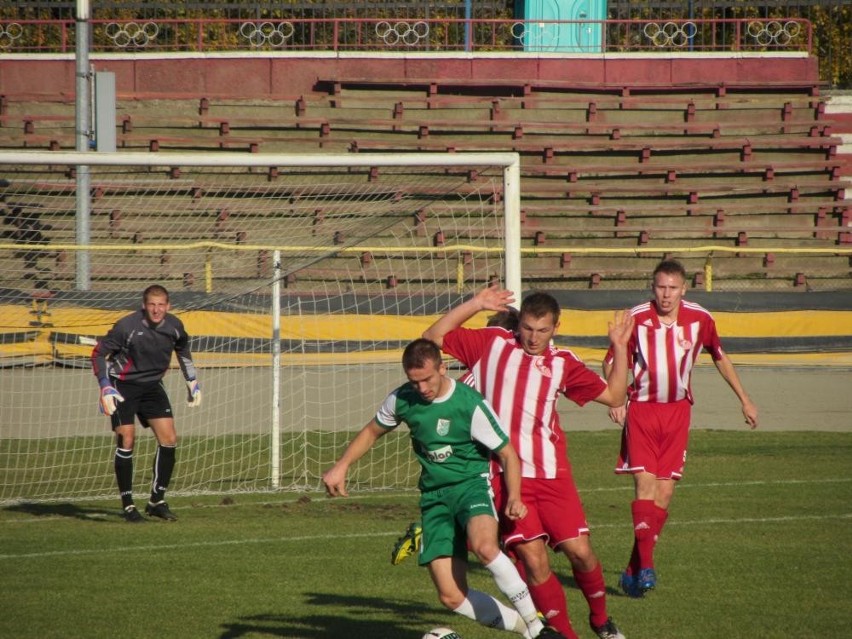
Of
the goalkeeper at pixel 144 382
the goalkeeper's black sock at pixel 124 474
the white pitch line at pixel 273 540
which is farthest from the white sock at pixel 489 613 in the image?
the goalkeeper's black sock at pixel 124 474

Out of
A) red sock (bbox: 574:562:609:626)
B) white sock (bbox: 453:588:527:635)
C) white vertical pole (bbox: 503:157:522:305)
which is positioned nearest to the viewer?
white sock (bbox: 453:588:527:635)

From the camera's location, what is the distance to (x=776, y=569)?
7461 mm

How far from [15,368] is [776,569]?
9160 millimetres

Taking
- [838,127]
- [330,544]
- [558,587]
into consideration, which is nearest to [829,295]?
Result: [838,127]

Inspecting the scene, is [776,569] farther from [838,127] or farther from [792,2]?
[792,2]

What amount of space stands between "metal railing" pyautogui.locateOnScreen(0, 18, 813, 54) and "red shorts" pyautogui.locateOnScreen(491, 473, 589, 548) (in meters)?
19.6

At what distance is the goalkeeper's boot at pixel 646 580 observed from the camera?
6898 millimetres

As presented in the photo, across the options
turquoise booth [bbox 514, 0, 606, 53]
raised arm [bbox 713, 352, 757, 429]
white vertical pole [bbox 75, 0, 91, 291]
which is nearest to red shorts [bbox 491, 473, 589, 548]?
raised arm [bbox 713, 352, 757, 429]

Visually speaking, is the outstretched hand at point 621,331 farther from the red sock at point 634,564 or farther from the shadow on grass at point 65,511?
the shadow on grass at point 65,511

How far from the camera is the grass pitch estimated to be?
633 centimetres

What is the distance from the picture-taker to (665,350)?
739cm

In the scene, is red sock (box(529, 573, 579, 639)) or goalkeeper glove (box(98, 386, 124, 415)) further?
Result: goalkeeper glove (box(98, 386, 124, 415))

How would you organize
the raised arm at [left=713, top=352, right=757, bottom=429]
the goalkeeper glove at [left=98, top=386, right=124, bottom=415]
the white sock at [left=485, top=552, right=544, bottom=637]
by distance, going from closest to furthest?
1. the white sock at [left=485, top=552, right=544, bottom=637]
2. the raised arm at [left=713, top=352, right=757, bottom=429]
3. the goalkeeper glove at [left=98, top=386, right=124, bottom=415]

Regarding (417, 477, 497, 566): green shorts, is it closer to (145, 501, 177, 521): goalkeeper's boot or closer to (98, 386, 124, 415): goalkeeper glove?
Result: (98, 386, 124, 415): goalkeeper glove
